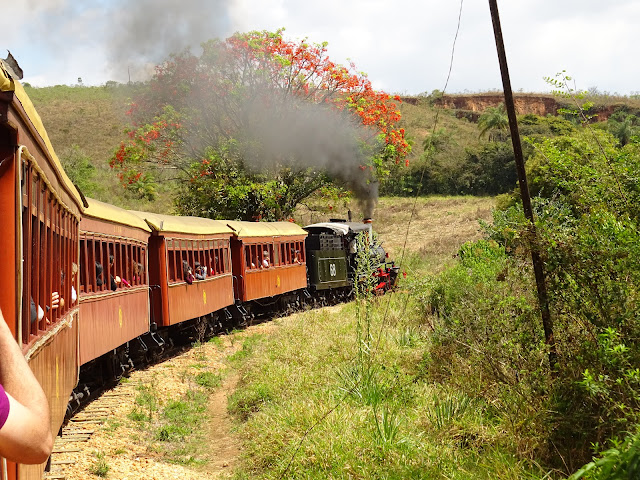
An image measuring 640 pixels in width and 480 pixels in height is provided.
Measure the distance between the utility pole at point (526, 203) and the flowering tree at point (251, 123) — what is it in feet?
52.1

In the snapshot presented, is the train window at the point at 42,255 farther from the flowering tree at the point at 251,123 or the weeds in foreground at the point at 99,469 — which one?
the flowering tree at the point at 251,123

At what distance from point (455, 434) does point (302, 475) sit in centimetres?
149

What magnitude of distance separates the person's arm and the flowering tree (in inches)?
847

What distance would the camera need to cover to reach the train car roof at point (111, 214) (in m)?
9.01

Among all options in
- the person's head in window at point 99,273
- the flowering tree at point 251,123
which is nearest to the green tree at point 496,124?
the flowering tree at point 251,123

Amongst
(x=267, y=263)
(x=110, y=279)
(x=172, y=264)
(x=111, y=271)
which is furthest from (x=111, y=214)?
(x=267, y=263)

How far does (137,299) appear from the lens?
Answer: 11641mm

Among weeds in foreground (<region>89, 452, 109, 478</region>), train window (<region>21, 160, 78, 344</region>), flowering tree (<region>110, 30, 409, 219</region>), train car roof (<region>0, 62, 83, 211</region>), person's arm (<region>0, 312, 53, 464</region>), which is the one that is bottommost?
weeds in foreground (<region>89, 452, 109, 478</region>)

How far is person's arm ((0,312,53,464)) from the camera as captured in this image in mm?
1506

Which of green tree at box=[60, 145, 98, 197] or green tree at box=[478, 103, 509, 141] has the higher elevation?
green tree at box=[478, 103, 509, 141]

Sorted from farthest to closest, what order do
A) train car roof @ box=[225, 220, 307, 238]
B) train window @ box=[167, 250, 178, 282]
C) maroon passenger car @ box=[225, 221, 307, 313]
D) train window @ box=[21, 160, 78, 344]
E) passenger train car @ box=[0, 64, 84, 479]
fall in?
maroon passenger car @ box=[225, 221, 307, 313] < train car roof @ box=[225, 220, 307, 238] < train window @ box=[167, 250, 178, 282] < train window @ box=[21, 160, 78, 344] < passenger train car @ box=[0, 64, 84, 479]

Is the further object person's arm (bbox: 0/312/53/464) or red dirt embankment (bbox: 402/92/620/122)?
red dirt embankment (bbox: 402/92/620/122)

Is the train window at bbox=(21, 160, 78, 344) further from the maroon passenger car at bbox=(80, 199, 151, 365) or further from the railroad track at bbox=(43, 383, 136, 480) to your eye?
the maroon passenger car at bbox=(80, 199, 151, 365)

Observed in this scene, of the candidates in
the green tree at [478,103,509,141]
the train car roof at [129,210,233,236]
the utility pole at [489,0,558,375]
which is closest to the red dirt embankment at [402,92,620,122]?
the green tree at [478,103,509,141]
